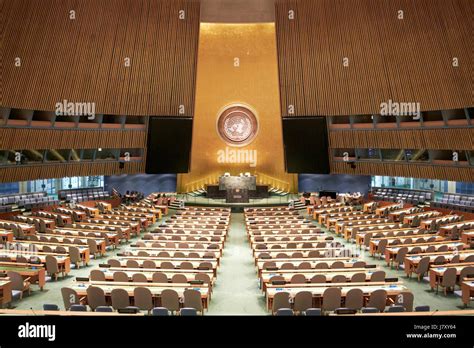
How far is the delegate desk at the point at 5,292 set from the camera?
380 inches

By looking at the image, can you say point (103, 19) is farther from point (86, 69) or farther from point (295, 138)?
point (295, 138)

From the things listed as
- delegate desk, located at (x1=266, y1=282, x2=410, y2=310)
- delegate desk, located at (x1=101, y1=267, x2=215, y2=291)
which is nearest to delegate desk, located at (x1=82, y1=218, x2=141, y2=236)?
delegate desk, located at (x1=101, y1=267, x2=215, y2=291)

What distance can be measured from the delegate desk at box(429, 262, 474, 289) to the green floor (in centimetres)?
34

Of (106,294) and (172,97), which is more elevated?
(172,97)

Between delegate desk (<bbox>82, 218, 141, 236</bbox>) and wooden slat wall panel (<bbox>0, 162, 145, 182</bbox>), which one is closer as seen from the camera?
delegate desk (<bbox>82, 218, 141, 236</bbox>)

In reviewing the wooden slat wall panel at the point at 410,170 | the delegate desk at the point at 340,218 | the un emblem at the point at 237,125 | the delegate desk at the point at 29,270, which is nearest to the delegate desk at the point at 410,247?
the delegate desk at the point at 340,218

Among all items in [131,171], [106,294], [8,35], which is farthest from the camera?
[131,171]

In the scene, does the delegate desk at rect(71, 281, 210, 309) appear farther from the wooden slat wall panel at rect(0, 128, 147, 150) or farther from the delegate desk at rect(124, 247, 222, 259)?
the wooden slat wall panel at rect(0, 128, 147, 150)

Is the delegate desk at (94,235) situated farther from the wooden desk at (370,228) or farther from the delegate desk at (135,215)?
the wooden desk at (370,228)

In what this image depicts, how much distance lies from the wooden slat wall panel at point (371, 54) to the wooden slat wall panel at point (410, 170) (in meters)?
3.16

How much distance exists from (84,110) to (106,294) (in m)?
17.2

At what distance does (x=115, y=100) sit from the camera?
25.2 metres

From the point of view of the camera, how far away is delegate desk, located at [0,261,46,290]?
10930 mm
